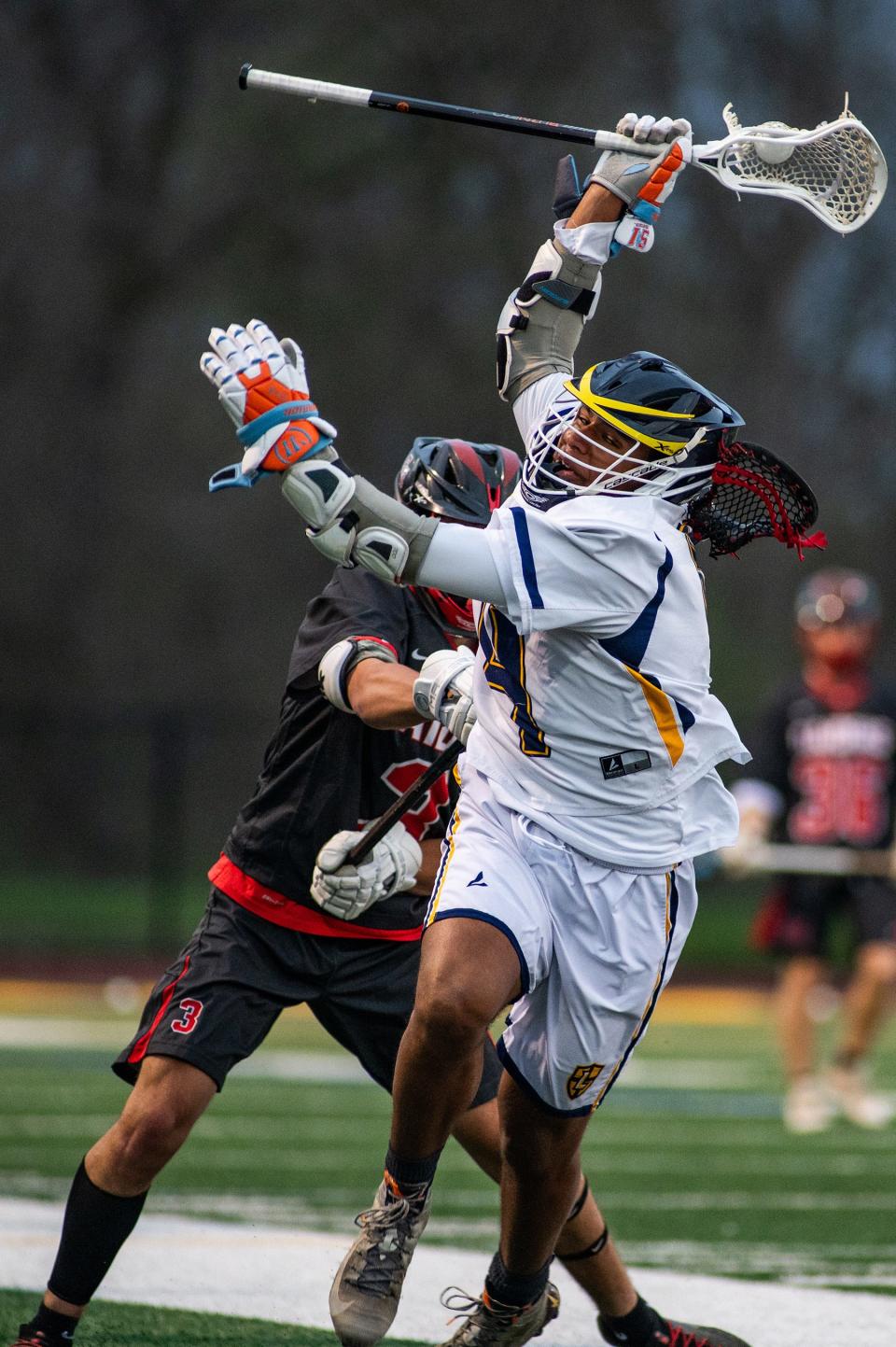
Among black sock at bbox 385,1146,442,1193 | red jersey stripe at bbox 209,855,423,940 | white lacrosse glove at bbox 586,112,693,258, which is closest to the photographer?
black sock at bbox 385,1146,442,1193

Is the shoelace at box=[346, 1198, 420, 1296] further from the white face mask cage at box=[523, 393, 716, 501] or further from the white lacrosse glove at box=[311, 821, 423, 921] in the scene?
the white face mask cage at box=[523, 393, 716, 501]

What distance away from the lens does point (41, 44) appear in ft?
73.9

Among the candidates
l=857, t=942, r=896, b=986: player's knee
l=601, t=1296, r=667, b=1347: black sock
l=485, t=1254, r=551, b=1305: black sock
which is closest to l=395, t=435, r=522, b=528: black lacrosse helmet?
l=485, t=1254, r=551, b=1305: black sock

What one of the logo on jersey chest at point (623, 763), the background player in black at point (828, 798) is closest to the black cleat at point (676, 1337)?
the logo on jersey chest at point (623, 763)

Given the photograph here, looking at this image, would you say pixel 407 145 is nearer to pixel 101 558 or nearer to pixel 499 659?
pixel 101 558

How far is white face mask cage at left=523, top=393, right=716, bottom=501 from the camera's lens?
378 centimetres

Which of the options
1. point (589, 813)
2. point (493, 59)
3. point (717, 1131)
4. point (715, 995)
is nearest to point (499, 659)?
point (589, 813)

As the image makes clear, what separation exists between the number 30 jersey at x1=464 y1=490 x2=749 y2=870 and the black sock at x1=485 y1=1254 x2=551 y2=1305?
831 millimetres

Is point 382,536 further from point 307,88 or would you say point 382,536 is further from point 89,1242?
point 89,1242

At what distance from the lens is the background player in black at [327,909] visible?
4.04m

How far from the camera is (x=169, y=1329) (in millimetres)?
4410

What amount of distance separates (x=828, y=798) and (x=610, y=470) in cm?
597

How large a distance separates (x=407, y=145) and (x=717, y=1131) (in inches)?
661

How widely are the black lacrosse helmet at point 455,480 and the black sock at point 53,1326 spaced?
1802 millimetres
